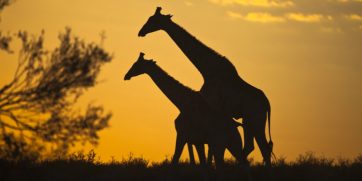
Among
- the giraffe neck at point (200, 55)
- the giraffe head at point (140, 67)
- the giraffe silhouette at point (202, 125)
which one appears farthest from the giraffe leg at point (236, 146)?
the giraffe head at point (140, 67)

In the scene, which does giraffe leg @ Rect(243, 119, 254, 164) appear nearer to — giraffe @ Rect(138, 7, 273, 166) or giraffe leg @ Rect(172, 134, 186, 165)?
giraffe @ Rect(138, 7, 273, 166)

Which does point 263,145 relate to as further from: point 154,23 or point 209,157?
point 154,23

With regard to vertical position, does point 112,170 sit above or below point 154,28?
below

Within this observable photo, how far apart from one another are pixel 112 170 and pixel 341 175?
575cm

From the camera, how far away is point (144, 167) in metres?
18.5

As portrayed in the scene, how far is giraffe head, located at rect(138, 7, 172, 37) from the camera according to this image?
1961cm

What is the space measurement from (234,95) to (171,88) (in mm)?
1670

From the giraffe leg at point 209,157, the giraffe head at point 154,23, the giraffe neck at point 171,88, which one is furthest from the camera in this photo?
the giraffe head at point 154,23

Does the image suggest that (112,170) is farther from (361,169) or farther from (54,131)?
(361,169)

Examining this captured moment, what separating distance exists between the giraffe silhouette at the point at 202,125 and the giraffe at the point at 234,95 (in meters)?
0.35

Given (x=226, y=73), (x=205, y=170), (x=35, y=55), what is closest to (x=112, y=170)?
(x=205, y=170)

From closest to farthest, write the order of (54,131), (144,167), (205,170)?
(54,131) → (205,170) → (144,167)

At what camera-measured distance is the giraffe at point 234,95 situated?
18.2 m

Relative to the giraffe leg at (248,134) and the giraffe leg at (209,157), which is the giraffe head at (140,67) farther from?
the giraffe leg at (209,157)
